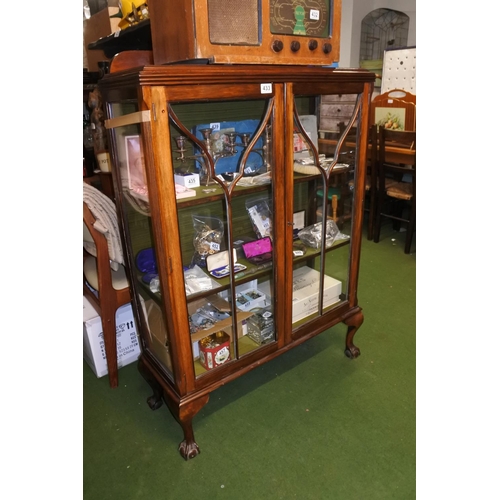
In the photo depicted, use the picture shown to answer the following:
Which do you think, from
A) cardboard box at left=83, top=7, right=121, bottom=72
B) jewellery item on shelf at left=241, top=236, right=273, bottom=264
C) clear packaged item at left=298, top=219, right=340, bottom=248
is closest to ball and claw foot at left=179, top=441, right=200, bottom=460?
jewellery item on shelf at left=241, top=236, right=273, bottom=264

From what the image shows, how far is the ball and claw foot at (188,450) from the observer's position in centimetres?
155

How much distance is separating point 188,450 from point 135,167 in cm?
111

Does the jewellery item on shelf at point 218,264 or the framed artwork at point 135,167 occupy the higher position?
the framed artwork at point 135,167

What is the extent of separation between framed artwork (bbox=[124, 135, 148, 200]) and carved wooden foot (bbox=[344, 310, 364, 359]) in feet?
4.01

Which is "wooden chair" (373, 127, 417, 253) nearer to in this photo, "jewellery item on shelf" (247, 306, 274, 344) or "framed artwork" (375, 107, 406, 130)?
"framed artwork" (375, 107, 406, 130)

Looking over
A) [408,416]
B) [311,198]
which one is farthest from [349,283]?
[408,416]

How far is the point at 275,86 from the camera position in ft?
4.40

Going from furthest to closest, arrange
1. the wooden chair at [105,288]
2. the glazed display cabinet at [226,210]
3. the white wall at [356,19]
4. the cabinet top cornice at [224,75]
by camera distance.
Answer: the white wall at [356,19] → the wooden chair at [105,288] → the glazed display cabinet at [226,210] → the cabinet top cornice at [224,75]

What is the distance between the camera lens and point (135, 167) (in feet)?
4.49

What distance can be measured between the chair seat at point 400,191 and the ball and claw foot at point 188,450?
8.41 ft

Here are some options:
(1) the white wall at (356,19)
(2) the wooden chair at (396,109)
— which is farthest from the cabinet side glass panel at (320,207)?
(1) the white wall at (356,19)

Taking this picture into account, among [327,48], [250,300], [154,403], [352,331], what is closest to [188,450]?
[154,403]

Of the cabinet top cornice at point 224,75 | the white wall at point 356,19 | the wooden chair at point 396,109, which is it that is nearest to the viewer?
the cabinet top cornice at point 224,75

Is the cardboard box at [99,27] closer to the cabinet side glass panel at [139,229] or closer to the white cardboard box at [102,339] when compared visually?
the cabinet side glass panel at [139,229]
